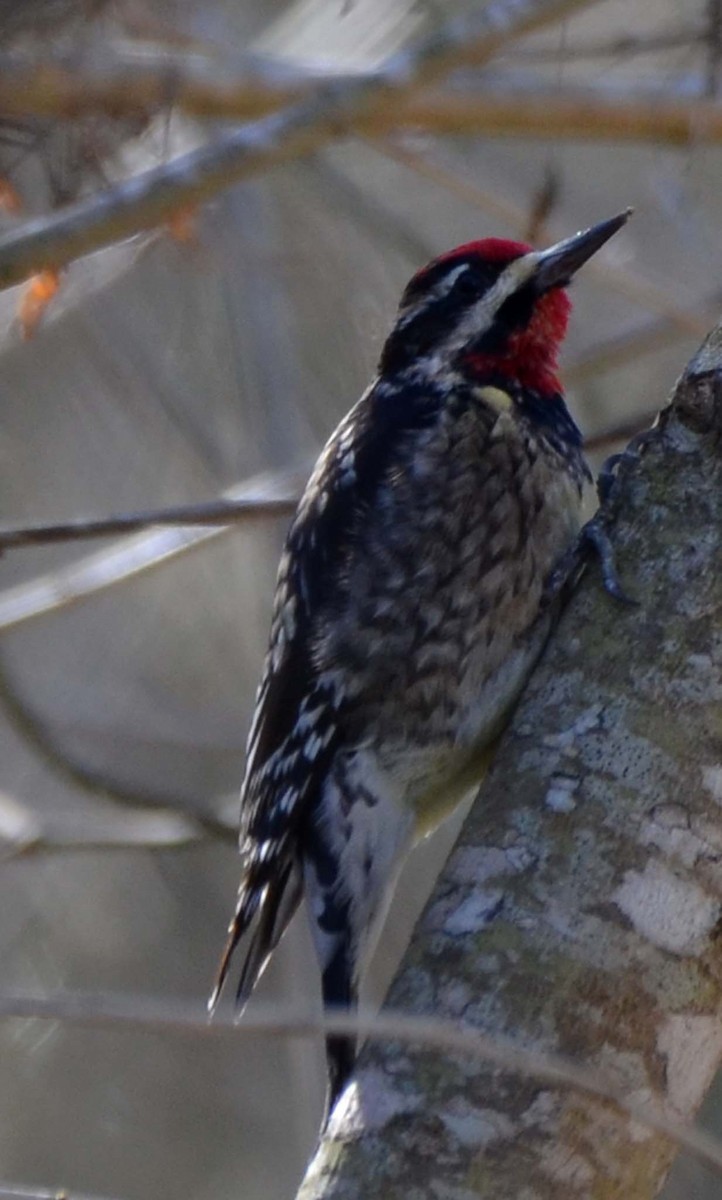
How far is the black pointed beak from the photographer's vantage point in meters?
2.92

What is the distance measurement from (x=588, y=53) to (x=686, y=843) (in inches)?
58.8

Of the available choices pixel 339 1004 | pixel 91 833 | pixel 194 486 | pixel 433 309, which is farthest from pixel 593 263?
pixel 194 486

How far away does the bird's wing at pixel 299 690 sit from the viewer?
9.05ft

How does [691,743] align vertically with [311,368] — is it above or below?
above

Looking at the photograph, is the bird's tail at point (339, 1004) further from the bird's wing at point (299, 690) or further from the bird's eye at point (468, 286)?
the bird's eye at point (468, 286)

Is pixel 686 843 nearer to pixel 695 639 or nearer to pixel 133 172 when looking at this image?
pixel 695 639

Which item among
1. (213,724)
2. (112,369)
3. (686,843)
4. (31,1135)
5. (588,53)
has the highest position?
(588,53)

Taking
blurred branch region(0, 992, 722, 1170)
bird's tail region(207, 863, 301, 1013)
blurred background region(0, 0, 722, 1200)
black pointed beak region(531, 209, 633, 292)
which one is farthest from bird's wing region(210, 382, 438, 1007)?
blurred branch region(0, 992, 722, 1170)

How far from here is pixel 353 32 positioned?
167 inches

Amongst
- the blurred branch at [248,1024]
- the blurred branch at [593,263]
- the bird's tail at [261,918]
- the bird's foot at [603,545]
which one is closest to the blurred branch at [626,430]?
the bird's foot at [603,545]

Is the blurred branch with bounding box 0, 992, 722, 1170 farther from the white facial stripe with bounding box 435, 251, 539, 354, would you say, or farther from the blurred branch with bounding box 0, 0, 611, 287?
the white facial stripe with bounding box 435, 251, 539, 354

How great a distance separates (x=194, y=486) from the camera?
15.8ft

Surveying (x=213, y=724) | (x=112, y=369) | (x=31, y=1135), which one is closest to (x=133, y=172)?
(x=112, y=369)

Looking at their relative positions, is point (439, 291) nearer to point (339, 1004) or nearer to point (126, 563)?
point (126, 563)
